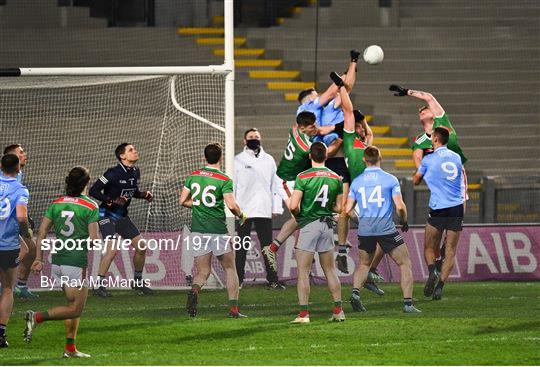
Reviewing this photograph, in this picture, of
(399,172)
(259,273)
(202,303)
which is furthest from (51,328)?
(399,172)

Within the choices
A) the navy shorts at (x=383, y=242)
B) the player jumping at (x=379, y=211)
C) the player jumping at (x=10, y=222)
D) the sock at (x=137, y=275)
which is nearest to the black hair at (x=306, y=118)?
the player jumping at (x=379, y=211)

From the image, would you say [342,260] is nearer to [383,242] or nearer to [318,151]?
[383,242]

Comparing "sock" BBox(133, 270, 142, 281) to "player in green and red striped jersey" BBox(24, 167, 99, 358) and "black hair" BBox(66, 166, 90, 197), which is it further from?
"black hair" BBox(66, 166, 90, 197)

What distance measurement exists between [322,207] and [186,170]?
6107 mm

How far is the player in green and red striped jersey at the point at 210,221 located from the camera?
16203 millimetres

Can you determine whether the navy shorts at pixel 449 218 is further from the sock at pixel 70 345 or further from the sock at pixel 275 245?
the sock at pixel 70 345

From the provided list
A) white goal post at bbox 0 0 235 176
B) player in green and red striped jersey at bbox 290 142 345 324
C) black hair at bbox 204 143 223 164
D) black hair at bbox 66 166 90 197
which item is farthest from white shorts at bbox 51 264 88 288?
white goal post at bbox 0 0 235 176

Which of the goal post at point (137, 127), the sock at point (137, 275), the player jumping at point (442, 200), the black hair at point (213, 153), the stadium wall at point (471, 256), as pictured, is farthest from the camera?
the stadium wall at point (471, 256)

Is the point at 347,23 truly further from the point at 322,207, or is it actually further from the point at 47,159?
the point at 322,207

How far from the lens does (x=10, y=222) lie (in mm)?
14547

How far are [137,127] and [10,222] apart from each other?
324 inches

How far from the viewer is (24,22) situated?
29.6 metres

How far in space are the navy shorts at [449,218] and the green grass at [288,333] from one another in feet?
2.91

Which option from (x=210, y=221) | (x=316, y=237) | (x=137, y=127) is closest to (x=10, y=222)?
(x=210, y=221)
